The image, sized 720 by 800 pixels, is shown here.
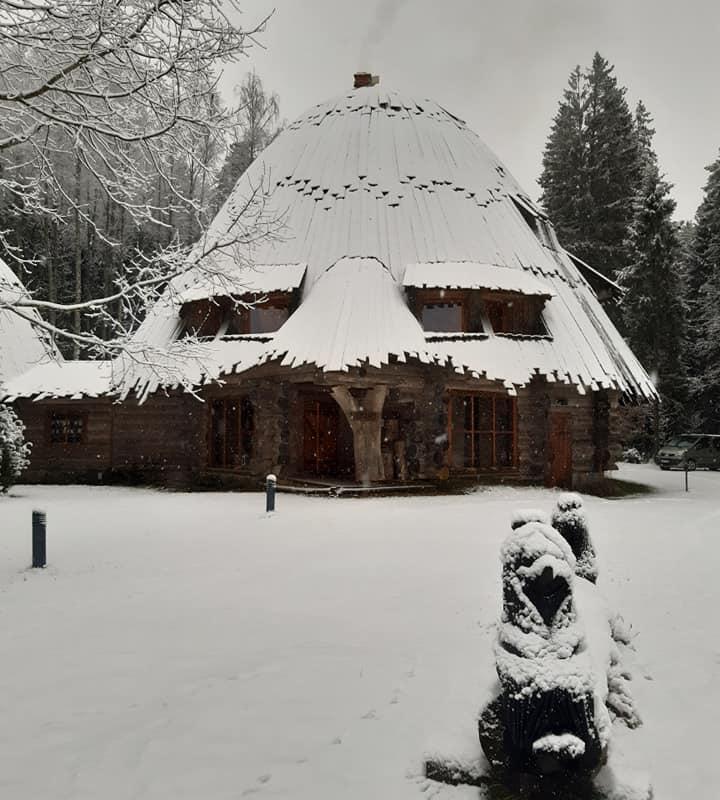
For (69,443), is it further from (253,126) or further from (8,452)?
(253,126)

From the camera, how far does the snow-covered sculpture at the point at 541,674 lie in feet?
10.0

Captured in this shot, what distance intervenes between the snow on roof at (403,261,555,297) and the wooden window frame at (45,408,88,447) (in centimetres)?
1142

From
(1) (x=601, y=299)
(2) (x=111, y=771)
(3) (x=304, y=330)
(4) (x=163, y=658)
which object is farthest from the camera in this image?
(1) (x=601, y=299)

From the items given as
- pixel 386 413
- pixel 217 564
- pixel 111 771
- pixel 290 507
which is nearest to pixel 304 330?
pixel 386 413

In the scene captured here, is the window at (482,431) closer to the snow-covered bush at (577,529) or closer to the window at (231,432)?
the window at (231,432)

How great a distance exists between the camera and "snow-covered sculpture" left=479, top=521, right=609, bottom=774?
3.06 meters

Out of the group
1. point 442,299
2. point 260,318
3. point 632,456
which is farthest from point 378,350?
point 632,456

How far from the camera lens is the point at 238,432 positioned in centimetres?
1881

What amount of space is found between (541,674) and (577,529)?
3.10m

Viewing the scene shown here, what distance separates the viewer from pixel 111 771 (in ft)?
11.3

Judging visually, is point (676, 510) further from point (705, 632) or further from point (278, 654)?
point (278, 654)

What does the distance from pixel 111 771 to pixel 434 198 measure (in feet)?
62.4

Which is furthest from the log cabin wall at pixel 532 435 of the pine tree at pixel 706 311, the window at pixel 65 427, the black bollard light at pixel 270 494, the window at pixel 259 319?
the pine tree at pixel 706 311

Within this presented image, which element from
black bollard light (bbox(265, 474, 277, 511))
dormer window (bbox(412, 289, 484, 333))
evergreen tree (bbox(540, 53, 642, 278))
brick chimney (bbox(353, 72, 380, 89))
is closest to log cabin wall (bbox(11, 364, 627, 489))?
dormer window (bbox(412, 289, 484, 333))
